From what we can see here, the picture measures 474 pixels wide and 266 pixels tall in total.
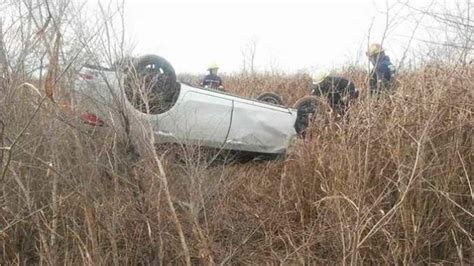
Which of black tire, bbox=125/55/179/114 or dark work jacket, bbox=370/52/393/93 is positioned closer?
black tire, bbox=125/55/179/114

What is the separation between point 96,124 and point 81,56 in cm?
55

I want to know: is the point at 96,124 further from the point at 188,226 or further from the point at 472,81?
the point at 472,81

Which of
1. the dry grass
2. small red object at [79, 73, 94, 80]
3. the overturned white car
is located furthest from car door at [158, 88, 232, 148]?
small red object at [79, 73, 94, 80]

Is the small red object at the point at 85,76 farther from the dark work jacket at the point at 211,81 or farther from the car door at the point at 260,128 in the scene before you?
the dark work jacket at the point at 211,81

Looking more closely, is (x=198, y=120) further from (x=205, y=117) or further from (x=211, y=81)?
(x=211, y=81)

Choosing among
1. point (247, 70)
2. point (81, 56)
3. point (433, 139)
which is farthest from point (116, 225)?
point (247, 70)

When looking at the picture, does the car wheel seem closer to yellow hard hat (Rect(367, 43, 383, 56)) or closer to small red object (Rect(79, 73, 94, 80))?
yellow hard hat (Rect(367, 43, 383, 56))

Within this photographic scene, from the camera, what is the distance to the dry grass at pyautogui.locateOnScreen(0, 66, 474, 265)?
4.10 metres

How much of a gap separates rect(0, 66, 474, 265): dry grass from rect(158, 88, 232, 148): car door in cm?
48

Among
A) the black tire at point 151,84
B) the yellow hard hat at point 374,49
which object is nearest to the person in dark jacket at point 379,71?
the yellow hard hat at point 374,49

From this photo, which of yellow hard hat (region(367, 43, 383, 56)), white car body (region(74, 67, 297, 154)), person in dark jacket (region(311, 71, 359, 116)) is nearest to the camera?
yellow hard hat (region(367, 43, 383, 56))

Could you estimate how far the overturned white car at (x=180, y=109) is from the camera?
14.6 ft

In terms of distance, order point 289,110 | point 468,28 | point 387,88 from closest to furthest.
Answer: point 468,28 → point 387,88 → point 289,110

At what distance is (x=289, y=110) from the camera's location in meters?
7.02
